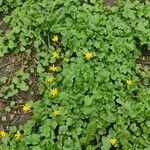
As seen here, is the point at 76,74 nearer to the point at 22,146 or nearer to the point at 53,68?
the point at 53,68

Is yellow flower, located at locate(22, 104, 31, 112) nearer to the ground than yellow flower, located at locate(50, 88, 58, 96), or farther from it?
nearer to the ground

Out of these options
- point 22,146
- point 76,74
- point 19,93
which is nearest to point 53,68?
point 76,74

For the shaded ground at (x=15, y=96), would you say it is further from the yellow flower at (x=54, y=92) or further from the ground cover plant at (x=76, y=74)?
the yellow flower at (x=54, y=92)

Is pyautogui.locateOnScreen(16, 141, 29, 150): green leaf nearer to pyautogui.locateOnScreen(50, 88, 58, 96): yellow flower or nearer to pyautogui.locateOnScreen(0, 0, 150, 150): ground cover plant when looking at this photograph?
pyautogui.locateOnScreen(0, 0, 150, 150): ground cover plant

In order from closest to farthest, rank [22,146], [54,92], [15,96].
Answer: [22,146], [54,92], [15,96]

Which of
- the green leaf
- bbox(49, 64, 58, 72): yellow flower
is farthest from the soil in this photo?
the green leaf

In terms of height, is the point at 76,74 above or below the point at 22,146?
above

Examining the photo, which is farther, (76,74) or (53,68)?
(53,68)

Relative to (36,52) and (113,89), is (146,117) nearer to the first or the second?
(113,89)

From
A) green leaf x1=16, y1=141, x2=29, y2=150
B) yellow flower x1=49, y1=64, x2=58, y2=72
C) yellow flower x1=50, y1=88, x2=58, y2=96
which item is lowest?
green leaf x1=16, y1=141, x2=29, y2=150
